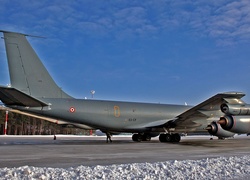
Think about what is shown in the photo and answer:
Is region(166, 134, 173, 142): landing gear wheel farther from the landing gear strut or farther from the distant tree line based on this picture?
the distant tree line

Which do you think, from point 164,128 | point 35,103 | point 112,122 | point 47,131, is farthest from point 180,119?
point 47,131

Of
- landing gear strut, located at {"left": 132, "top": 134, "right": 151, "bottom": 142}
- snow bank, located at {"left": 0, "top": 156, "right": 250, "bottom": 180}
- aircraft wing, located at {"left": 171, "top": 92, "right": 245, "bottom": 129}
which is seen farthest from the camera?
landing gear strut, located at {"left": 132, "top": 134, "right": 151, "bottom": 142}

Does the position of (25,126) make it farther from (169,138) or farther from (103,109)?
(169,138)

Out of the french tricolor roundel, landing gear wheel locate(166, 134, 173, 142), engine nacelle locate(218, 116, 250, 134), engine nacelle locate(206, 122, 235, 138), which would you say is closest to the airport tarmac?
engine nacelle locate(218, 116, 250, 134)

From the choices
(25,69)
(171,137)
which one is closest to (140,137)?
(171,137)

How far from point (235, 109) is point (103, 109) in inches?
350

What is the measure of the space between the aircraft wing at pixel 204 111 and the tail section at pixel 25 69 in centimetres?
936

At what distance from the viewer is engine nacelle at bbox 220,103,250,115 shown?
18719 mm

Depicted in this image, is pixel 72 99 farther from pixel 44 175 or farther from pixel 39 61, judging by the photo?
pixel 44 175

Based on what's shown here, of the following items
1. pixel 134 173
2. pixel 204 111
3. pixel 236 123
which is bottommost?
pixel 134 173

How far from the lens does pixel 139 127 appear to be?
22.6 metres

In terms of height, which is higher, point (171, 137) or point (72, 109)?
point (72, 109)

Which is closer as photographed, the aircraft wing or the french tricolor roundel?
the aircraft wing

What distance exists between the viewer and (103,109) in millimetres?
21062
